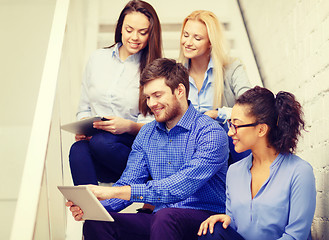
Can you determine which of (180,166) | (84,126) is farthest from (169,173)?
(84,126)

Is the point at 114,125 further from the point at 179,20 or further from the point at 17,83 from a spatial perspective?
the point at 17,83

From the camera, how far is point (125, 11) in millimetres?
2553

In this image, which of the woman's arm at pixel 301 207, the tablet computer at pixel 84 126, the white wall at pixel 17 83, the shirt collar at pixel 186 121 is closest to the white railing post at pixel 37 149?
the tablet computer at pixel 84 126

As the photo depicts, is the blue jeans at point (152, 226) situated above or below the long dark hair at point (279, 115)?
below

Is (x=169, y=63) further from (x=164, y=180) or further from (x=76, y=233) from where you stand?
(x=76, y=233)

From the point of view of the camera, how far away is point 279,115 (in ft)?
5.97

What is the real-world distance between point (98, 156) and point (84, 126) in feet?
0.46

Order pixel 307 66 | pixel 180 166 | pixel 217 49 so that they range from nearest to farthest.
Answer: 1. pixel 180 166
2. pixel 307 66
3. pixel 217 49

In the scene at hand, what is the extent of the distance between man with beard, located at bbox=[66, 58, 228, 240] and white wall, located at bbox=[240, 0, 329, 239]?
383 mm

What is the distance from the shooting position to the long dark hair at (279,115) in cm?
180

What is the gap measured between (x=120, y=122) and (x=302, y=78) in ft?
2.68

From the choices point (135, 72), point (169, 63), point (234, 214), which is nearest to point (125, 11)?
point (135, 72)

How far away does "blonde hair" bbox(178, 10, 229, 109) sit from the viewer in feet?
8.05

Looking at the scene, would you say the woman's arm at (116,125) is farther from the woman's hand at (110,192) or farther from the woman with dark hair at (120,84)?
the woman's hand at (110,192)
